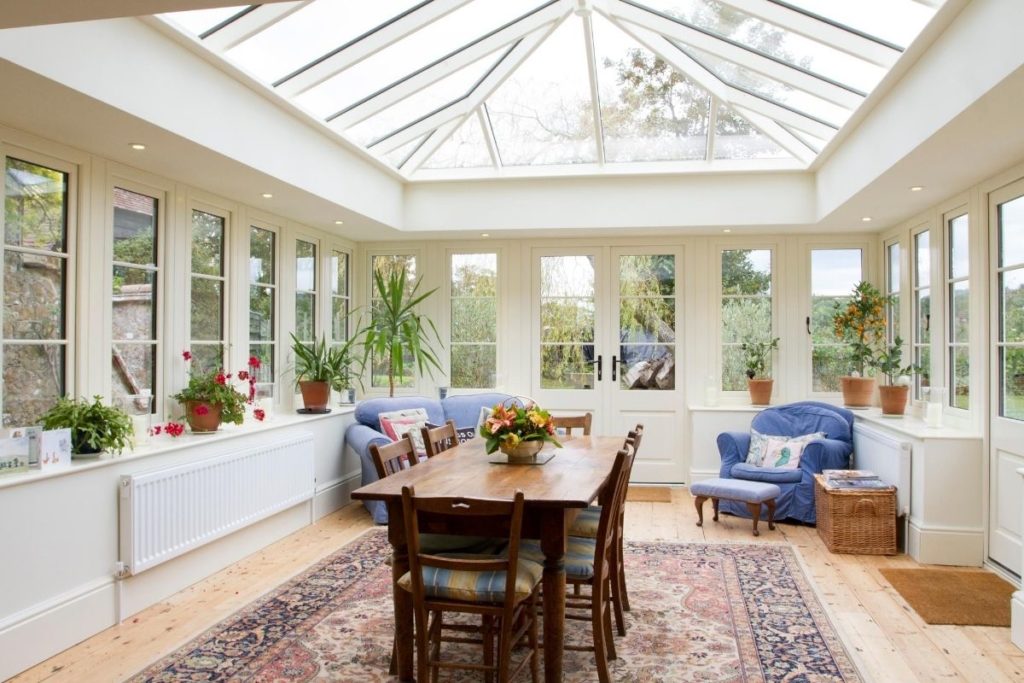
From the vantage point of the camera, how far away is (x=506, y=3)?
457cm

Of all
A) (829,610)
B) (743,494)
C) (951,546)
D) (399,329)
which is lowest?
(829,610)

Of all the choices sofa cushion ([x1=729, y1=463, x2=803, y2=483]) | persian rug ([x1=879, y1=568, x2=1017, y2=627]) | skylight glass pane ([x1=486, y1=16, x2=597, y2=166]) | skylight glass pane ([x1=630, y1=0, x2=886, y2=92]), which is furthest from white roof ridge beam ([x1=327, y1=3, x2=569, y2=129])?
persian rug ([x1=879, y1=568, x2=1017, y2=627])

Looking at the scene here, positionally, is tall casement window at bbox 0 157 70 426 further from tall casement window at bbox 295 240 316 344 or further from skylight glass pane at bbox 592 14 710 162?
skylight glass pane at bbox 592 14 710 162

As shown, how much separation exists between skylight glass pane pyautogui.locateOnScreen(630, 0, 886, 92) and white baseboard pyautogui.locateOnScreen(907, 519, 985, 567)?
107 inches

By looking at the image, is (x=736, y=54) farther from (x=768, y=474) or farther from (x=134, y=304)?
(x=134, y=304)

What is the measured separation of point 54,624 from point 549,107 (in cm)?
460

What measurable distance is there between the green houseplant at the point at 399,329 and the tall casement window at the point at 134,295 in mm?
2119

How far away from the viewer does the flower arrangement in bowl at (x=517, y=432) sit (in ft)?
11.8

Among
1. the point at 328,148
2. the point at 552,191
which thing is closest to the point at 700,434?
the point at 552,191

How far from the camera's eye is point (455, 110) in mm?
5781

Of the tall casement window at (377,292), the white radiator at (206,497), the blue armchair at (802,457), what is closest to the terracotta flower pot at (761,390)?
the blue armchair at (802,457)

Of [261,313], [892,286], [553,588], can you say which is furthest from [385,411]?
[892,286]

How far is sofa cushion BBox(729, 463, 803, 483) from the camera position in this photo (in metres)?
5.61

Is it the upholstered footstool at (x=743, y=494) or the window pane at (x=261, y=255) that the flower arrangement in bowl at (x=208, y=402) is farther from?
the upholstered footstool at (x=743, y=494)
